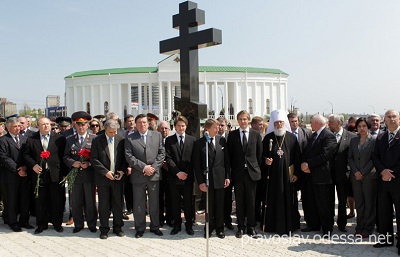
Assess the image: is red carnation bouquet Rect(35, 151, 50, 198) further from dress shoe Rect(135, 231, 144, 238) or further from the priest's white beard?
the priest's white beard

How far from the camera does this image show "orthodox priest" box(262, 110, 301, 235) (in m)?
6.63

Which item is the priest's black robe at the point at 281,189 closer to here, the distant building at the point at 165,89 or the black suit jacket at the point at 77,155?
the black suit jacket at the point at 77,155

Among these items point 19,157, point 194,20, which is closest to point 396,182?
point 194,20

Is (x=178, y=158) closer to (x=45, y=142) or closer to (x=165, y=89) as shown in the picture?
(x=45, y=142)

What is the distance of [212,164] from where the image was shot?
655cm

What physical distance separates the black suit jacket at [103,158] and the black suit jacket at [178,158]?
839mm

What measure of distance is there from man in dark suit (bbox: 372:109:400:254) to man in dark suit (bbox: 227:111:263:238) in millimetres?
1941

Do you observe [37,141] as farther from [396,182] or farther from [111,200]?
[396,182]

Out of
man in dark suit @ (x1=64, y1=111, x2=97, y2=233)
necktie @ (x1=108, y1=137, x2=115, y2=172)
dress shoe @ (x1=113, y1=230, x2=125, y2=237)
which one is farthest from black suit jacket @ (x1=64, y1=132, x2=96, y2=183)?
dress shoe @ (x1=113, y1=230, x2=125, y2=237)

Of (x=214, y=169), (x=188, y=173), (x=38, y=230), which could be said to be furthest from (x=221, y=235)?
(x=38, y=230)

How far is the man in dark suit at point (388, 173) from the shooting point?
572 cm

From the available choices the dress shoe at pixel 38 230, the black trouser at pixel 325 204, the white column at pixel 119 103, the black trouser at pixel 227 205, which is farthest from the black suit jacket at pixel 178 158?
the white column at pixel 119 103

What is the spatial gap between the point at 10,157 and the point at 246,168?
14.7 ft

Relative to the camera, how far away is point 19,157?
23.5ft
